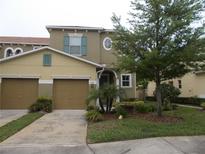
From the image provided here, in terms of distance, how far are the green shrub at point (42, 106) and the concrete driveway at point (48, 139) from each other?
4.97 m

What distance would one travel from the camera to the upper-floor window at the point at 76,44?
68.8 ft

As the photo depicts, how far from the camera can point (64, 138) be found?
9.15 metres

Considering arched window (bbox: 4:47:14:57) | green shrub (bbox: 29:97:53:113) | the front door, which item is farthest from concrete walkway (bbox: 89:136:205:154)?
arched window (bbox: 4:47:14:57)

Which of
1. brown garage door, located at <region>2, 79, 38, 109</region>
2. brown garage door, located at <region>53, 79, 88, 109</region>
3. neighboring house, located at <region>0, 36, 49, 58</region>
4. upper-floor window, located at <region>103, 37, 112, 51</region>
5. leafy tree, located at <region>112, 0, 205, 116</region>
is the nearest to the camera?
leafy tree, located at <region>112, 0, 205, 116</region>

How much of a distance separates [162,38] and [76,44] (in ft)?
34.1

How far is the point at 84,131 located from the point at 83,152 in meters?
3.12

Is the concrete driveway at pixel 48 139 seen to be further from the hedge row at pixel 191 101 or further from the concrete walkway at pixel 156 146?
the hedge row at pixel 191 101

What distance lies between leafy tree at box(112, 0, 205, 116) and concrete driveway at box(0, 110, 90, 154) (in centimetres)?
441

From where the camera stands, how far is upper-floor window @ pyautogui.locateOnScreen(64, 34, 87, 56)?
2098 centimetres

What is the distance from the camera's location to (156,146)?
25.3ft

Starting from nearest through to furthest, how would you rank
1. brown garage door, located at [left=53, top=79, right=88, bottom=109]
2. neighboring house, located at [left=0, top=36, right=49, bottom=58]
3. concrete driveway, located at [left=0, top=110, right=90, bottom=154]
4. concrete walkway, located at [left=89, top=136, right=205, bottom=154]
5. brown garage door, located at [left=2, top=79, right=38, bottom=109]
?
concrete walkway, located at [left=89, top=136, right=205, bottom=154] → concrete driveway, located at [left=0, top=110, right=90, bottom=154] → brown garage door, located at [left=2, top=79, right=38, bottom=109] → brown garage door, located at [left=53, top=79, right=88, bottom=109] → neighboring house, located at [left=0, top=36, right=49, bottom=58]

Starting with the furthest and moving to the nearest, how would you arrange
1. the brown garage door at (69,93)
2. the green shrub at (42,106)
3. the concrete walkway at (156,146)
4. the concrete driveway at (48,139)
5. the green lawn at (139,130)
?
the brown garage door at (69,93) < the green shrub at (42,106) < the green lawn at (139,130) < the concrete driveway at (48,139) < the concrete walkway at (156,146)

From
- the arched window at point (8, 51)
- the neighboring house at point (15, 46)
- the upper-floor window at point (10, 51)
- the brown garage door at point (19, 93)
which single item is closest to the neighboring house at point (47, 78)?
the brown garage door at point (19, 93)

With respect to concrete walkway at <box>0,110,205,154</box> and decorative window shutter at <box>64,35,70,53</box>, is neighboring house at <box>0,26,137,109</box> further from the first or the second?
concrete walkway at <box>0,110,205,154</box>
